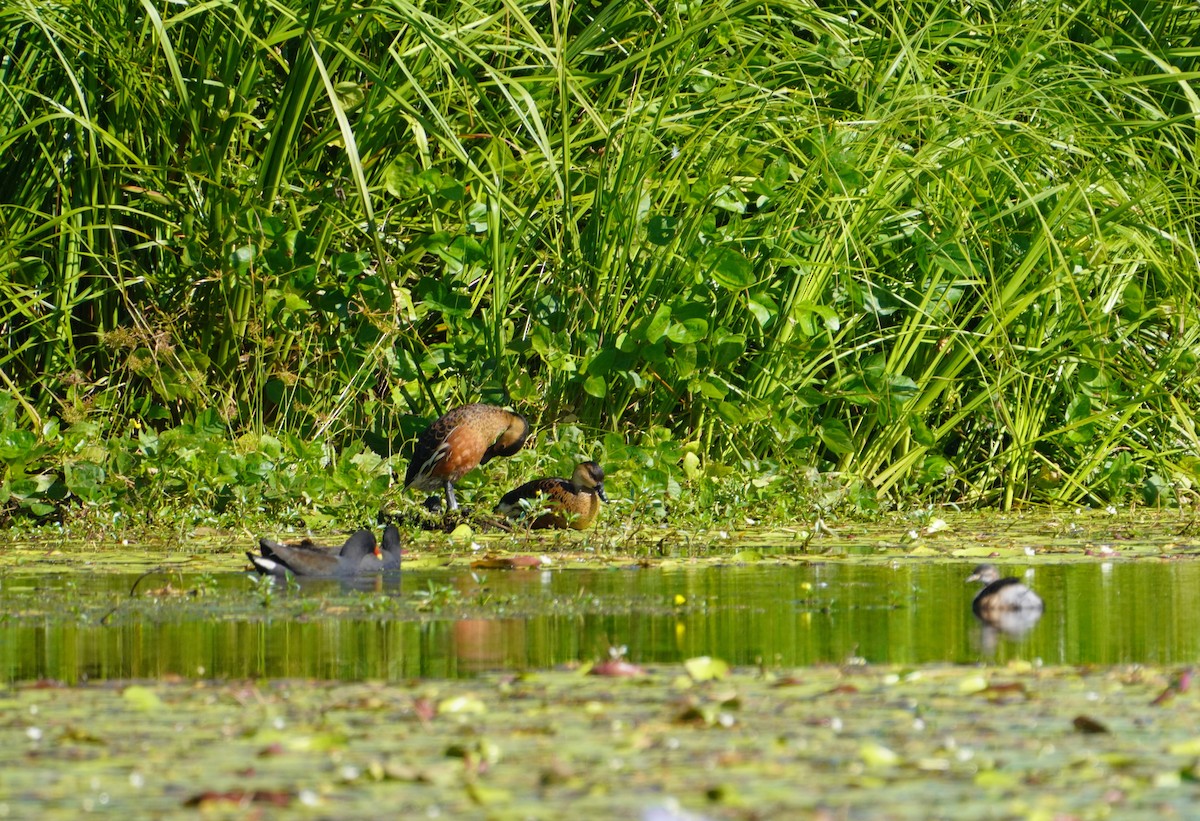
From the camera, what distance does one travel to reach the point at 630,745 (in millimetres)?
3197

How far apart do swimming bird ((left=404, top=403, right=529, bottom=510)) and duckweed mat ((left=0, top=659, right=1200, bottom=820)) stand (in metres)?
3.93

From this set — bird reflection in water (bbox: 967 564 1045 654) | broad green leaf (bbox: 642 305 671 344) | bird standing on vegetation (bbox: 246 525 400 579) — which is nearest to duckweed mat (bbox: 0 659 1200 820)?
bird reflection in water (bbox: 967 564 1045 654)

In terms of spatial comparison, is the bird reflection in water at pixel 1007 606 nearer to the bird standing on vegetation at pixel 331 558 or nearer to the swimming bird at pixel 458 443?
the bird standing on vegetation at pixel 331 558

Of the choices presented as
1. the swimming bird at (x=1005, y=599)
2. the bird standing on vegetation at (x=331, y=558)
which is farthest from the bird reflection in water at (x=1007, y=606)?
the bird standing on vegetation at (x=331, y=558)

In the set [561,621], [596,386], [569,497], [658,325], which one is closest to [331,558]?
[561,621]

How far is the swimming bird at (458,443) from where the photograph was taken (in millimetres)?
7906

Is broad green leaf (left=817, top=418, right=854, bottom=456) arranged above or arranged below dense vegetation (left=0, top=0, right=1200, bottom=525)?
below

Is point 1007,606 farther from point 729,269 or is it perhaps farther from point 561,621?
point 729,269

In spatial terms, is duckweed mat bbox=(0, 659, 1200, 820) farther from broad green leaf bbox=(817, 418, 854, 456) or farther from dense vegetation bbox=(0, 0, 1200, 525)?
broad green leaf bbox=(817, 418, 854, 456)

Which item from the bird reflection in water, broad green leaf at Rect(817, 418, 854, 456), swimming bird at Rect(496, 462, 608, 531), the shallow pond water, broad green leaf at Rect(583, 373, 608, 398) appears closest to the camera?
the shallow pond water

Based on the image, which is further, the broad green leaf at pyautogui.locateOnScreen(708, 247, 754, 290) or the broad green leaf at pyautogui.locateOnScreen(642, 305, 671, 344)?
the broad green leaf at pyautogui.locateOnScreen(708, 247, 754, 290)

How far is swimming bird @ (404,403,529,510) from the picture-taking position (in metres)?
7.91

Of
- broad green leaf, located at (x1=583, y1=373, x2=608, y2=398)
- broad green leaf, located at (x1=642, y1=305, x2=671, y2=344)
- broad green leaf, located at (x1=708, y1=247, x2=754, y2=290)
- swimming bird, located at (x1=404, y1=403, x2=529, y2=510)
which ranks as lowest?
swimming bird, located at (x1=404, y1=403, x2=529, y2=510)

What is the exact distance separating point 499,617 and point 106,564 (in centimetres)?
190
